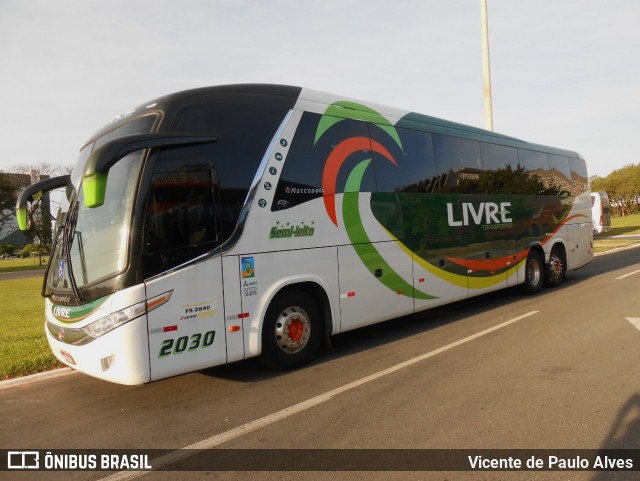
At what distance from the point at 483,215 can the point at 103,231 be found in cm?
723

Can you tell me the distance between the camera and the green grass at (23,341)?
250 inches

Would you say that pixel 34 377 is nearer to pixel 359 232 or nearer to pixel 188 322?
pixel 188 322

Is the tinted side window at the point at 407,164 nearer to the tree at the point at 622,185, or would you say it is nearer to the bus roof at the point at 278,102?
the bus roof at the point at 278,102

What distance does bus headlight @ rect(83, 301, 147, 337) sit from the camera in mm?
4367

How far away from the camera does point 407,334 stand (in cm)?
745

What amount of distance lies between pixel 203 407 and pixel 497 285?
702cm

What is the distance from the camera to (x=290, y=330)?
5.73 m

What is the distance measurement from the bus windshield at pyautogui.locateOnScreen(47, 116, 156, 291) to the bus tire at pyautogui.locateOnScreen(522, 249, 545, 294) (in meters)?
9.12

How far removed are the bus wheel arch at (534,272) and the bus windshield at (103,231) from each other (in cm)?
912

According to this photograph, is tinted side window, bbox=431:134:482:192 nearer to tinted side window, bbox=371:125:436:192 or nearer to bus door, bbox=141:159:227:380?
tinted side window, bbox=371:125:436:192

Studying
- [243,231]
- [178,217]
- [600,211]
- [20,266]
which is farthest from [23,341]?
[600,211]

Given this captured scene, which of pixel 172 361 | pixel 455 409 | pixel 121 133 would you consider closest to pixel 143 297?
pixel 172 361

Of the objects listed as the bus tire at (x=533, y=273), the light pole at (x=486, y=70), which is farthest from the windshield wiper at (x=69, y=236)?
the light pole at (x=486, y=70)

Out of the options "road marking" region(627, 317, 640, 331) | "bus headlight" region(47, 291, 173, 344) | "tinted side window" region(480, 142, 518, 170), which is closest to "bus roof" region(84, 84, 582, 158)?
"tinted side window" region(480, 142, 518, 170)
